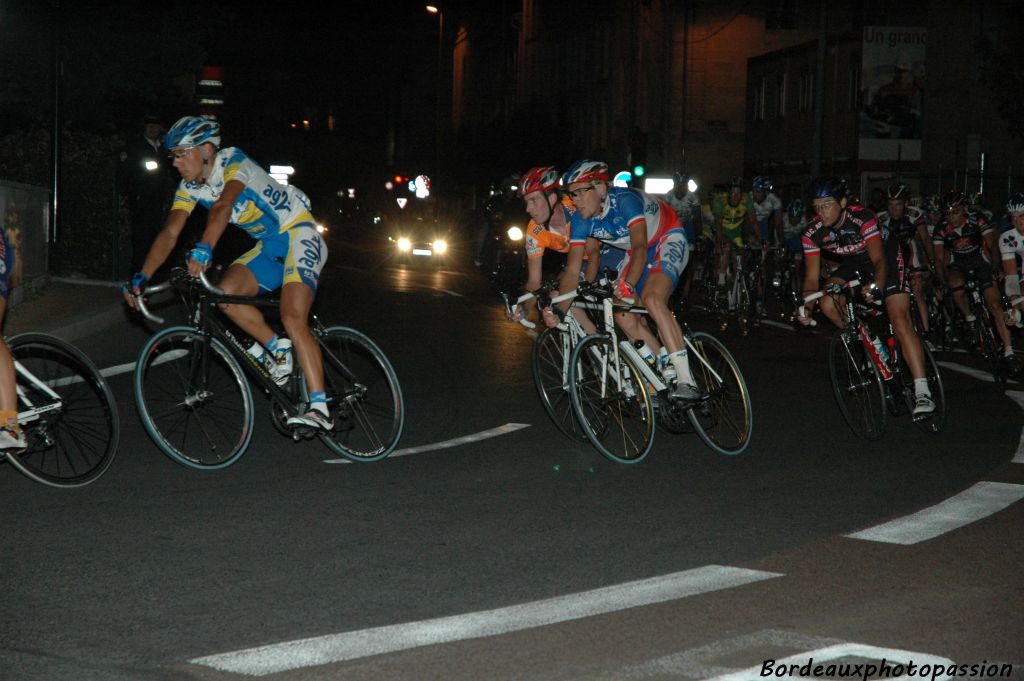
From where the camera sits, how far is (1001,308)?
13438 mm

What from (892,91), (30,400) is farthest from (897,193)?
(892,91)

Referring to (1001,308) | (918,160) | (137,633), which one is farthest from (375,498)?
(918,160)

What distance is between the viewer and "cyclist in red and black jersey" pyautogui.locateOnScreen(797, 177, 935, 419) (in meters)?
9.69

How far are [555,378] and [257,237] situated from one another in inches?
88.5

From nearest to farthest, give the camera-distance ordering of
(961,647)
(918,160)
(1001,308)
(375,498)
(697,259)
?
(961,647)
(375,498)
(1001,308)
(697,259)
(918,160)

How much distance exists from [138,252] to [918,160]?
29.5 metres

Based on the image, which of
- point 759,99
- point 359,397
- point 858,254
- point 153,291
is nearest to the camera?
point 153,291

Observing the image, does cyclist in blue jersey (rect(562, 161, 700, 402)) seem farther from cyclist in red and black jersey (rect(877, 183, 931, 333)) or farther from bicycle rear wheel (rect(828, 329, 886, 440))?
cyclist in red and black jersey (rect(877, 183, 931, 333))

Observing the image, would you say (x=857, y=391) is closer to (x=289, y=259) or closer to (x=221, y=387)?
(x=289, y=259)

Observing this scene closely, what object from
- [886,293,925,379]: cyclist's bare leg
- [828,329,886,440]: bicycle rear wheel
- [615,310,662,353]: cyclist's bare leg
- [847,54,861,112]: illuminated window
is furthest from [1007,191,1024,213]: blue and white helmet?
[847,54,861,112]: illuminated window

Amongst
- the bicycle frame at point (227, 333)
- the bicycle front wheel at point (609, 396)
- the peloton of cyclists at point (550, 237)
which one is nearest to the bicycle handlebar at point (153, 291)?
the bicycle frame at point (227, 333)

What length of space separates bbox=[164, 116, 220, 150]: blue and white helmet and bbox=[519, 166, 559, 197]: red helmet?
2173 millimetres

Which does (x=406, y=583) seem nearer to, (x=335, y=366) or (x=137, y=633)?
(x=137, y=633)

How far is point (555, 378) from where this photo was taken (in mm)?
9375
